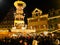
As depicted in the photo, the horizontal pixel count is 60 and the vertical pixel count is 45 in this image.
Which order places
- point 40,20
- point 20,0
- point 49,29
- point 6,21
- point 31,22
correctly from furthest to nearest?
1. point 6,21
2. point 20,0
3. point 31,22
4. point 40,20
5. point 49,29

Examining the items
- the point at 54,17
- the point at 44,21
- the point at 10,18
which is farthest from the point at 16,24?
the point at 54,17

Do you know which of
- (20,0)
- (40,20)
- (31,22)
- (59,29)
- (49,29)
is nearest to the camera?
(59,29)

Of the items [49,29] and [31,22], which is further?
[31,22]

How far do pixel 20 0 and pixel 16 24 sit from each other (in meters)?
6.37

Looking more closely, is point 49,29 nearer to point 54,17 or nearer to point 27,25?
point 54,17

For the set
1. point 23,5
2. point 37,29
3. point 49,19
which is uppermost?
point 23,5

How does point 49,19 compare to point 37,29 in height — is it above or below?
above

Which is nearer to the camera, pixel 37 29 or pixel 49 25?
pixel 49 25

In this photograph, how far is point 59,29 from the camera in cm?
3023

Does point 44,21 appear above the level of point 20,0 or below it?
below

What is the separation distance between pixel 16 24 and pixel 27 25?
2772mm

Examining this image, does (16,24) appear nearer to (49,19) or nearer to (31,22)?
(31,22)

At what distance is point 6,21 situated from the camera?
45.7m

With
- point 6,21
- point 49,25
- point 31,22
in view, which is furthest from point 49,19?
point 6,21
